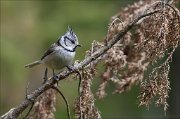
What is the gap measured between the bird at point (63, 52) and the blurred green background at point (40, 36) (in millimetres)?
6171

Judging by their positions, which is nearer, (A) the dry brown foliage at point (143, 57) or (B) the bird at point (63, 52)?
(A) the dry brown foliage at point (143, 57)

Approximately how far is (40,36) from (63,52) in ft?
24.0

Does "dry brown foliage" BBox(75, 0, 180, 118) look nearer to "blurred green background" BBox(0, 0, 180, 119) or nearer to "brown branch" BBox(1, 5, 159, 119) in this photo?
"brown branch" BBox(1, 5, 159, 119)

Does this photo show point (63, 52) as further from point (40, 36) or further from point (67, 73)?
point (40, 36)

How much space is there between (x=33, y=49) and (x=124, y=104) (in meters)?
2.91

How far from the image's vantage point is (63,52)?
3.72 m

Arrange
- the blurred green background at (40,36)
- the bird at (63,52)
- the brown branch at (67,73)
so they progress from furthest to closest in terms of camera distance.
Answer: the blurred green background at (40,36), the bird at (63,52), the brown branch at (67,73)

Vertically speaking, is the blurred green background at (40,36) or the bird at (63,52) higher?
the blurred green background at (40,36)

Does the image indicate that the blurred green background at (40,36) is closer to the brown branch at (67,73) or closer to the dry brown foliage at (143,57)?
the dry brown foliage at (143,57)

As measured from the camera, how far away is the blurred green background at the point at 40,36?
10.4 meters

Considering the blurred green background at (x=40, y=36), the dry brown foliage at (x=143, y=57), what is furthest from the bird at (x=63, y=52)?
the blurred green background at (x=40, y=36)

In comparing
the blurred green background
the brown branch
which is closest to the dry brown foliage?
the brown branch

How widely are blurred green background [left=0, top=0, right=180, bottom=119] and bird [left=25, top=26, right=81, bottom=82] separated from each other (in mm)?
6171

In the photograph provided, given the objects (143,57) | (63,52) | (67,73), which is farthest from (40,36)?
(67,73)
